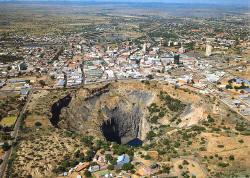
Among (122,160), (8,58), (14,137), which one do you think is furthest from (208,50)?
(122,160)

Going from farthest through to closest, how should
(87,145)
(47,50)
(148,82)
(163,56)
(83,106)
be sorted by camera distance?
(47,50), (163,56), (148,82), (83,106), (87,145)

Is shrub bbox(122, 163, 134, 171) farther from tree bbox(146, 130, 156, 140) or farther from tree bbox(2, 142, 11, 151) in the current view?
tree bbox(146, 130, 156, 140)

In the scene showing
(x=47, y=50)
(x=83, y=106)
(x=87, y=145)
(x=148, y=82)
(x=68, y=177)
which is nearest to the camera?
(x=68, y=177)

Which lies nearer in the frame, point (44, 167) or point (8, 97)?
point (44, 167)

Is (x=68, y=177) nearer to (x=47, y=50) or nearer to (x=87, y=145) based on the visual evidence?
(x=87, y=145)

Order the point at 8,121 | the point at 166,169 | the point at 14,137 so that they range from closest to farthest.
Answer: the point at 166,169
the point at 14,137
the point at 8,121

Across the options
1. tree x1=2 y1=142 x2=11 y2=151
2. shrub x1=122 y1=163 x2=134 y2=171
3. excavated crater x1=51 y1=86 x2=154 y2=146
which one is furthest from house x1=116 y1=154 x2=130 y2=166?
excavated crater x1=51 y1=86 x2=154 y2=146

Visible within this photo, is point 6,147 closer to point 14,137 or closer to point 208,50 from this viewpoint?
point 14,137

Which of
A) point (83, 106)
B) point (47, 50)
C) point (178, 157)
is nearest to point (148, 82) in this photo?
point (83, 106)
